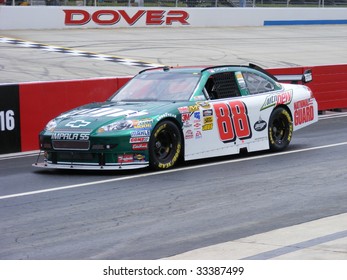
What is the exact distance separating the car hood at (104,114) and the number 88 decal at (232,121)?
0.87 m

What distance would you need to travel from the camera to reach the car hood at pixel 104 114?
38.0 feet

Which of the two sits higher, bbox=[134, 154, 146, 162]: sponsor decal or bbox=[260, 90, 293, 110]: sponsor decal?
bbox=[260, 90, 293, 110]: sponsor decal

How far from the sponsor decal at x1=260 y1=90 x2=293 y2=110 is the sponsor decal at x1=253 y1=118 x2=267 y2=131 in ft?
0.71

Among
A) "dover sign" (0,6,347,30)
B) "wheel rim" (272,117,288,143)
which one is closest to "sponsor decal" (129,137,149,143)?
"wheel rim" (272,117,288,143)

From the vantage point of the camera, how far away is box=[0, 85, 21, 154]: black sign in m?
14.3

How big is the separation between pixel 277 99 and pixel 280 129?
543 mm

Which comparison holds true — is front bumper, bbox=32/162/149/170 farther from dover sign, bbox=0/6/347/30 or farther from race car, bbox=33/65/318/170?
dover sign, bbox=0/6/347/30

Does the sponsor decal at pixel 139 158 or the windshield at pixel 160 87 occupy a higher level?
the windshield at pixel 160 87

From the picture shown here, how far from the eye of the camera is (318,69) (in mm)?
20672

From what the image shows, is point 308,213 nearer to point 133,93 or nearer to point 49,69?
point 133,93

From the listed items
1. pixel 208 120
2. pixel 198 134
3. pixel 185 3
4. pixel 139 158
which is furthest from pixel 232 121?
pixel 185 3

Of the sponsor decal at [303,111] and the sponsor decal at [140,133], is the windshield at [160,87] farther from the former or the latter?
the sponsor decal at [303,111]

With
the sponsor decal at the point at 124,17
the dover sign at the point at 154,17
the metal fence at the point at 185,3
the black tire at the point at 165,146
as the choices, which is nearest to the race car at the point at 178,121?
the black tire at the point at 165,146

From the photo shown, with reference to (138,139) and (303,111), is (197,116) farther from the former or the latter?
(303,111)
